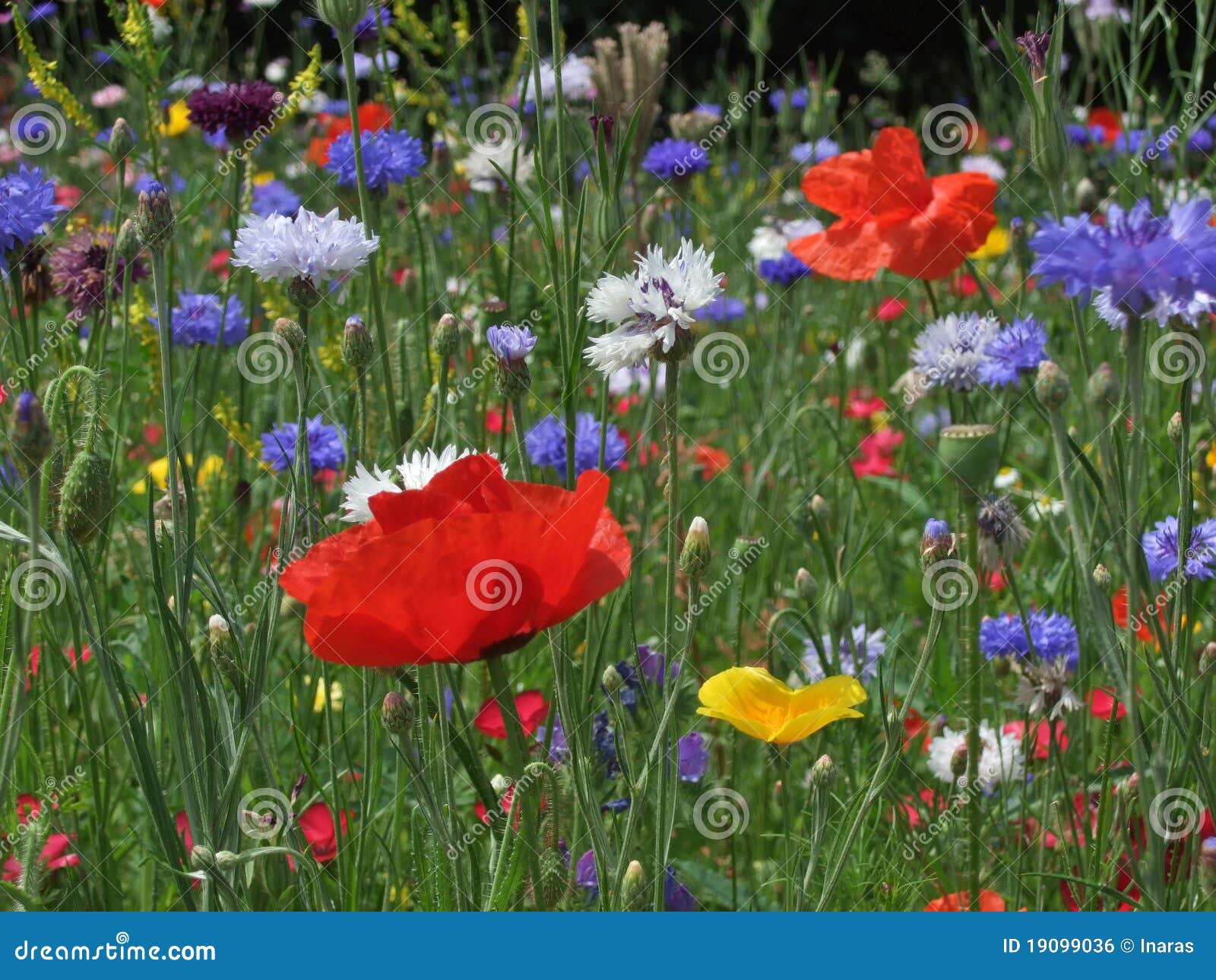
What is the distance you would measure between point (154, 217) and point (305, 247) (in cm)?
8

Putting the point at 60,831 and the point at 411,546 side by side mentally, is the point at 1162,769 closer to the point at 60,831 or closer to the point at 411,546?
the point at 411,546

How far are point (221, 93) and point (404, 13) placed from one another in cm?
21

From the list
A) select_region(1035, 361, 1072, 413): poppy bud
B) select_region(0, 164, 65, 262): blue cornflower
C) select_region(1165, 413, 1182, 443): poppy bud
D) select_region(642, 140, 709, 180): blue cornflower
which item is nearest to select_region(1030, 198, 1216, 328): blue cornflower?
select_region(1035, 361, 1072, 413): poppy bud

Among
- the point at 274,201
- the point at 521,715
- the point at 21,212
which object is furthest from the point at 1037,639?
the point at 274,201

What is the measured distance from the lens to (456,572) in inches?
19.1

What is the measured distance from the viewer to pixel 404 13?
4.06ft

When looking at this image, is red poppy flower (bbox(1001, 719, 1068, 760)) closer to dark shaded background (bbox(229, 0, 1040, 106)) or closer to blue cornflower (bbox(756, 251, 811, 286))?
blue cornflower (bbox(756, 251, 811, 286))

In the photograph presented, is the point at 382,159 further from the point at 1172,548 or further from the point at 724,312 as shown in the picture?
the point at 724,312

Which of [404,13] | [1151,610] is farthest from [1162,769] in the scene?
[404,13]

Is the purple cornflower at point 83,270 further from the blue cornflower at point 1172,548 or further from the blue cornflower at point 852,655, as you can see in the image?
the blue cornflower at point 1172,548

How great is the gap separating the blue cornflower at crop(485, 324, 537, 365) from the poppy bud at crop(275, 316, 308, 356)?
98mm

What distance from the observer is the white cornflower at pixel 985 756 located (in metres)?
0.94

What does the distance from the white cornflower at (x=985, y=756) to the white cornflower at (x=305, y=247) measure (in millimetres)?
550

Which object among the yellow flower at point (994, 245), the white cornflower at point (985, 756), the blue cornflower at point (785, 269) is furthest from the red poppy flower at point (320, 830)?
the yellow flower at point (994, 245)
